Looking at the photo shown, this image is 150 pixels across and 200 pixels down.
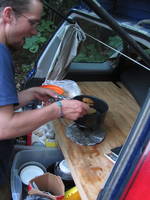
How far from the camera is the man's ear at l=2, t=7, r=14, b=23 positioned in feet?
3.72

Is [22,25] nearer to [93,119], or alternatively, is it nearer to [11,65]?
[11,65]

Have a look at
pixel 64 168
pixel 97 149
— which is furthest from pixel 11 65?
pixel 64 168

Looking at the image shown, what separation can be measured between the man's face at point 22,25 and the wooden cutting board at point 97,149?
667mm

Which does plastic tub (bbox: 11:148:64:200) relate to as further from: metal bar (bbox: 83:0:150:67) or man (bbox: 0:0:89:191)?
metal bar (bbox: 83:0:150:67)

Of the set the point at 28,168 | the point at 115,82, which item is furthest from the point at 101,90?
the point at 28,168

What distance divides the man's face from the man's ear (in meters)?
0.01

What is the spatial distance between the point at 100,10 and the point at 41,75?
154 centimetres

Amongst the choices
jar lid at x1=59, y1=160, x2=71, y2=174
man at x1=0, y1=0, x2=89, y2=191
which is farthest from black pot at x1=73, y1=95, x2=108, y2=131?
jar lid at x1=59, y1=160, x2=71, y2=174

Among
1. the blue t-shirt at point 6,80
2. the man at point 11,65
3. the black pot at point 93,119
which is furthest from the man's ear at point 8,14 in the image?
the black pot at point 93,119

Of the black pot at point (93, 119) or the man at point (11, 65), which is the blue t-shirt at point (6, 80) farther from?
the black pot at point (93, 119)

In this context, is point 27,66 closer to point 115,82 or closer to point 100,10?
point 115,82

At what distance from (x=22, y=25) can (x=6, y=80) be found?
0.85 ft

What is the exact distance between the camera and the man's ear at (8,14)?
44.6 inches

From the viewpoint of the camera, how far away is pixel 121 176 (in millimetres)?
824
